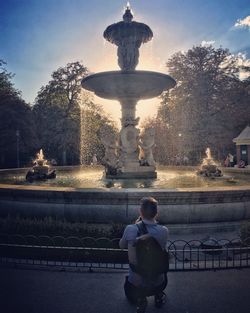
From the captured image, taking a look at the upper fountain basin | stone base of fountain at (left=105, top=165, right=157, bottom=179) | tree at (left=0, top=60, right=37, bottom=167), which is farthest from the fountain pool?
tree at (left=0, top=60, right=37, bottom=167)

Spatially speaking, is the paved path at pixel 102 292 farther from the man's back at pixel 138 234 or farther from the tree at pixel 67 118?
the tree at pixel 67 118

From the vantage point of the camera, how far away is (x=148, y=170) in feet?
50.4

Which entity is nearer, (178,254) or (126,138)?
(178,254)

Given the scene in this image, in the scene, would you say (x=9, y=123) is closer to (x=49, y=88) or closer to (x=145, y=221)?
(x=49, y=88)

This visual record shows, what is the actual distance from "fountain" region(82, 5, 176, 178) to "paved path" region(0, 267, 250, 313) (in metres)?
9.43

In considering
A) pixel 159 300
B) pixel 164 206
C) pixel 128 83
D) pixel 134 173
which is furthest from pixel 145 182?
pixel 159 300

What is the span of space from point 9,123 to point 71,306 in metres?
36.9

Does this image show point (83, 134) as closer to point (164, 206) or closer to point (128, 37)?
point (128, 37)

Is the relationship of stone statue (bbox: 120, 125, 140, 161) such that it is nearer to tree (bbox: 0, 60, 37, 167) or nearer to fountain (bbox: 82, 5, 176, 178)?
fountain (bbox: 82, 5, 176, 178)

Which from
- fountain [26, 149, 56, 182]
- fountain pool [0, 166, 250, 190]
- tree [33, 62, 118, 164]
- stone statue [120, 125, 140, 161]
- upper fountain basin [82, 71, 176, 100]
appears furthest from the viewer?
tree [33, 62, 118, 164]

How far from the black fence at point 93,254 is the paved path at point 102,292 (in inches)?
9.9

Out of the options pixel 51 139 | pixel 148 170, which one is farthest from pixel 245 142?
pixel 51 139

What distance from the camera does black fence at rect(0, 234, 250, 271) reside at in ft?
19.5

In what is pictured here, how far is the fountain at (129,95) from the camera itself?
48.0 feet
